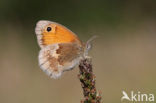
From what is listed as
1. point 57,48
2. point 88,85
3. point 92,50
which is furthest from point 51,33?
point 92,50

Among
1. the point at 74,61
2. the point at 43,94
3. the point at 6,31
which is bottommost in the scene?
the point at 43,94

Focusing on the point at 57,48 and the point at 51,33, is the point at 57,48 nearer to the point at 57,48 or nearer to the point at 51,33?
the point at 57,48

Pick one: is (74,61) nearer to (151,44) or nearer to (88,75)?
(88,75)

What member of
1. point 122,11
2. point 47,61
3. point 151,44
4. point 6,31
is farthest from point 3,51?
point 47,61

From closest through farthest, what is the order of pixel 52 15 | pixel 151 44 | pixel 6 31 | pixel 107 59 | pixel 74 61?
pixel 74 61 → pixel 107 59 → pixel 151 44 → pixel 6 31 → pixel 52 15

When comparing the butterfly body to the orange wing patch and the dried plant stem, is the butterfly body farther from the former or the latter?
the dried plant stem

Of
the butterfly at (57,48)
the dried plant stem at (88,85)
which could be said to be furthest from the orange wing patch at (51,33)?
the dried plant stem at (88,85)
